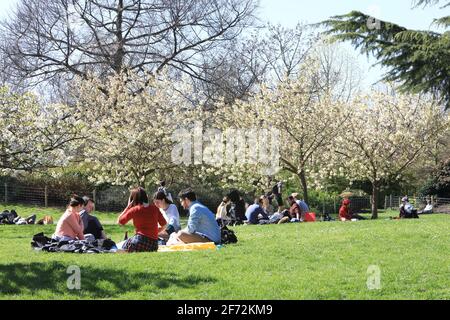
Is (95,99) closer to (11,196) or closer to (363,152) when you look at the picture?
(11,196)

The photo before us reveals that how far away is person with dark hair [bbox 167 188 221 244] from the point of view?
39.1 ft

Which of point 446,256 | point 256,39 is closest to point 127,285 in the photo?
point 446,256

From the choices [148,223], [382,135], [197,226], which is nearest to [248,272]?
[148,223]

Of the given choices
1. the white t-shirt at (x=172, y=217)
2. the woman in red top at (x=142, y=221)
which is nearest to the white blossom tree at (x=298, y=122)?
the white t-shirt at (x=172, y=217)

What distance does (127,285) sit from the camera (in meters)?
7.93

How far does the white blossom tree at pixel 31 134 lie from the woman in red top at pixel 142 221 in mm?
4151

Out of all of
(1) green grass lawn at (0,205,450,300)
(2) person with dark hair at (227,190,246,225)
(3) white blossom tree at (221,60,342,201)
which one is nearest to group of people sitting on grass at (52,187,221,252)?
(1) green grass lawn at (0,205,450,300)

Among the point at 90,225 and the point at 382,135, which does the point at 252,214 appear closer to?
the point at 90,225

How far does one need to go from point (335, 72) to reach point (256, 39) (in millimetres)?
11458

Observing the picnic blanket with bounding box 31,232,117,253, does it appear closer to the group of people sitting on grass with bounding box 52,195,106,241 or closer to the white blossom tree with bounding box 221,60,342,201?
the group of people sitting on grass with bounding box 52,195,106,241

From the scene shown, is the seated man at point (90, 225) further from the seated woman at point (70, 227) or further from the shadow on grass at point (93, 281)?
the shadow on grass at point (93, 281)

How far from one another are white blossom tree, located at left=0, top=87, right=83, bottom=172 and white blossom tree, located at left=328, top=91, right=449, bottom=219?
12995 mm

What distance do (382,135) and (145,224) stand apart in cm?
1833

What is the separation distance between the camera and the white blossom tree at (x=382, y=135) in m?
27.1
